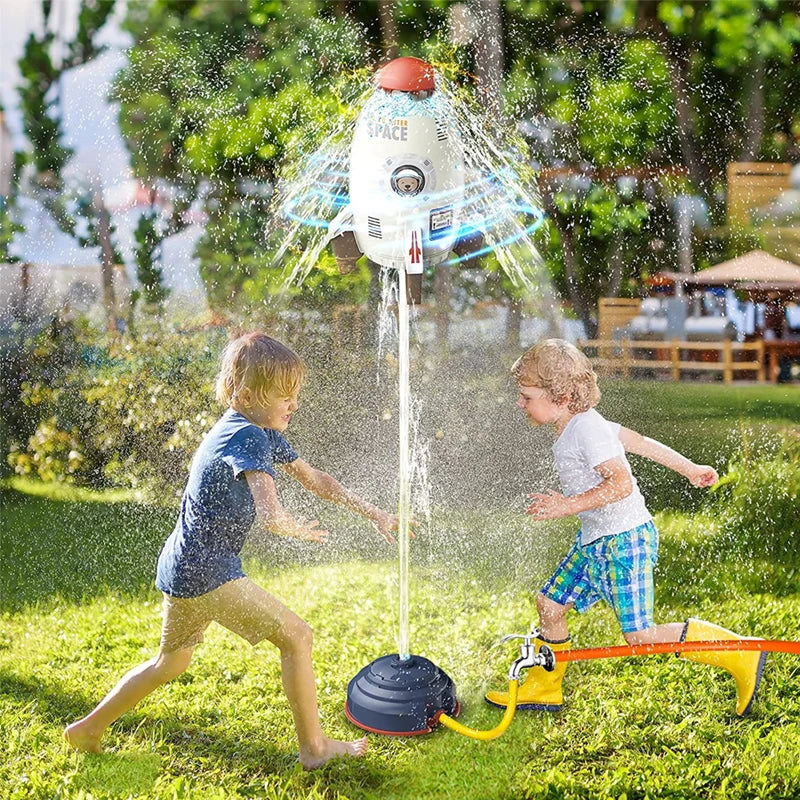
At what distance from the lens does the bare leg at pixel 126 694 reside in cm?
206

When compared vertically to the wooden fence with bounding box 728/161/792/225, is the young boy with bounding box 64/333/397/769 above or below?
below

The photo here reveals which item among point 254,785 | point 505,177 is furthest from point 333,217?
point 254,785

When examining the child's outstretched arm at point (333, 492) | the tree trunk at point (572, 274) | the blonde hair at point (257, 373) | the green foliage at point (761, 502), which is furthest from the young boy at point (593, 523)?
the tree trunk at point (572, 274)

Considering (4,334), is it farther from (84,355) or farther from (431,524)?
(431,524)

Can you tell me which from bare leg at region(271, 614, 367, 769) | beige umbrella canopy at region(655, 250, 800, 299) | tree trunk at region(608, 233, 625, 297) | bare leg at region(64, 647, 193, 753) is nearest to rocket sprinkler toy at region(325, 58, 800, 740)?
bare leg at region(271, 614, 367, 769)

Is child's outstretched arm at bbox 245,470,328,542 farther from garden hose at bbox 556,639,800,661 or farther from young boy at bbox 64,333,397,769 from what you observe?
garden hose at bbox 556,639,800,661

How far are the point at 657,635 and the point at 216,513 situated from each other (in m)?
1.05

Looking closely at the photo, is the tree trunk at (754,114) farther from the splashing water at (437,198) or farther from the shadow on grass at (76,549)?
the shadow on grass at (76,549)

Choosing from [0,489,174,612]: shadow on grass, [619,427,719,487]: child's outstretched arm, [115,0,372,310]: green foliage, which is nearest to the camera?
[619,427,719,487]: child's outstretched arm

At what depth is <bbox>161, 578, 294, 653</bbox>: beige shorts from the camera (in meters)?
1.94

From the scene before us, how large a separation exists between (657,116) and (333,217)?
1.69m

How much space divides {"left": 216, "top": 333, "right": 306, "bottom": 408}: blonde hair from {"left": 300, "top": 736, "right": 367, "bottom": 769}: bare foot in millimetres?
720

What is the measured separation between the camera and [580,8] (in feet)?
13.4

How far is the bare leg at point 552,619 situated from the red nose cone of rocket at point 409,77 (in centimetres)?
117
